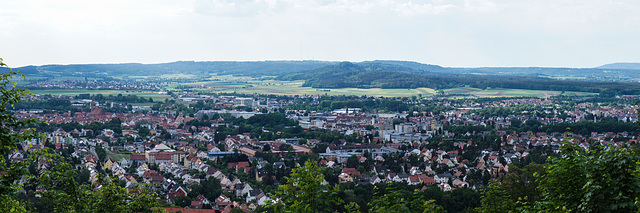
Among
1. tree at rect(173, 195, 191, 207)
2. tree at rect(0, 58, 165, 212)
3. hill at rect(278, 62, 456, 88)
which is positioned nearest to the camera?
tree at rect(0, 58, 165, 212)

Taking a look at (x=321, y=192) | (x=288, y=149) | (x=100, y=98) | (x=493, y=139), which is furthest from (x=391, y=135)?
(x=100, y=98)

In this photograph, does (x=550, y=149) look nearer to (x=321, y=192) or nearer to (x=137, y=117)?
(x=321, y=192)

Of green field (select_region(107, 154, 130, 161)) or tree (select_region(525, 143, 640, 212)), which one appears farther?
green field (select_region(107, 154, 130, 161))

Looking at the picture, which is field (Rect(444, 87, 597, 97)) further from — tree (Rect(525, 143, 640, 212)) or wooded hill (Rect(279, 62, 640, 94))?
tree (Rect(525, 143, 640, 212))

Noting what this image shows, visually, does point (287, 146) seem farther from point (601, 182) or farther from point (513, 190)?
point (601, 182)

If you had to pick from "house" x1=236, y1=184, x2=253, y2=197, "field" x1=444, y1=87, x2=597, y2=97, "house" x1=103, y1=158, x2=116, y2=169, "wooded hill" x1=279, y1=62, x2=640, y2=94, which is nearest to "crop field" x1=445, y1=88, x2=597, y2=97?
"field" x1=444, y1=87, x2=597, y2=97

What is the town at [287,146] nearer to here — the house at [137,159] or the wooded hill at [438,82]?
the house at [137,159]

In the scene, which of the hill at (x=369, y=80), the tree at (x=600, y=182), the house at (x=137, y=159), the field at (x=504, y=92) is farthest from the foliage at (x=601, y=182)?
the hill at (x=369, y=80)

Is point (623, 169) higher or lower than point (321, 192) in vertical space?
higher

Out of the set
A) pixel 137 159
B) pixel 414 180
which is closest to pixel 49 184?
pixel 414 180
